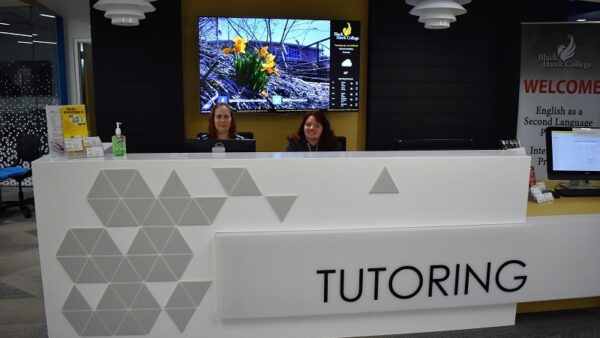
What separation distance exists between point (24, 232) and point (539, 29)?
598 centimetres

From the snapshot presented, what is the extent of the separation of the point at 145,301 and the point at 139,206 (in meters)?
0.52

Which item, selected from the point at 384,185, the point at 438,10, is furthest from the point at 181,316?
the point at 438,10

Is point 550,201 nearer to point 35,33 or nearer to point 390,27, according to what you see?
point 390,27

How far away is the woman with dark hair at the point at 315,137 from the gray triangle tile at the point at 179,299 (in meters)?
1.56

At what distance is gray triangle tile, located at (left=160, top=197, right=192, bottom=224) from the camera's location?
8.36 feet

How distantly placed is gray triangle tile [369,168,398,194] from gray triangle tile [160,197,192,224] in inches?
38.8

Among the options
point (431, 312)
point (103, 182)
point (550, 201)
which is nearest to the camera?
point (103, 182)

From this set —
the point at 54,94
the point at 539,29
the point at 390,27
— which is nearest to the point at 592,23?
the point at 539,29

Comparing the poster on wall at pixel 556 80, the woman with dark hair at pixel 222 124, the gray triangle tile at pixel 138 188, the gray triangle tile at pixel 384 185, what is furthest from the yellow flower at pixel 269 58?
the gray triangle tile at pixel 138 188

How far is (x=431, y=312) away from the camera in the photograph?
290 centimetres

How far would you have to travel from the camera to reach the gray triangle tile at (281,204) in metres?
2.63

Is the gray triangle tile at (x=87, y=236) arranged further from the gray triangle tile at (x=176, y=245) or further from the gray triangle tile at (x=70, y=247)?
the gray triangle tile at (x=176, y=245)

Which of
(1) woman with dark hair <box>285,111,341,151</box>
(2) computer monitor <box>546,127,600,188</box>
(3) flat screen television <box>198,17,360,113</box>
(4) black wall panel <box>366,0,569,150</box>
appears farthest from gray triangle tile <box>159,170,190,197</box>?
(4) black wall panel <box>366,0,569,150</box>

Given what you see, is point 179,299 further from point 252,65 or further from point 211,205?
point 252,65
